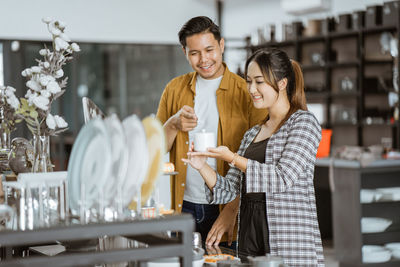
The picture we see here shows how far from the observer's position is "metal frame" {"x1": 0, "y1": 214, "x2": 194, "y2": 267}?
1.18 meters

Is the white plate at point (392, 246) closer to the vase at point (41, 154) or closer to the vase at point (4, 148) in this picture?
the vase at point (4, 148)

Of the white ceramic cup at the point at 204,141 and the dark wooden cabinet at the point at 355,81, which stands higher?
the dark wooden cabinet at the point at 355,81

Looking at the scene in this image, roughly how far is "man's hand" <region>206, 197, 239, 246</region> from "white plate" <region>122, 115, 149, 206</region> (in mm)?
1017

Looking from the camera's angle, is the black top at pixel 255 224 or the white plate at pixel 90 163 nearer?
the white plate at pixel 90 163

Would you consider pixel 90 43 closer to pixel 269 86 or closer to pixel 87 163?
pixel 269 86

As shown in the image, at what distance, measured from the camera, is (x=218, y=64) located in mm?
2615

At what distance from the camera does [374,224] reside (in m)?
5.06

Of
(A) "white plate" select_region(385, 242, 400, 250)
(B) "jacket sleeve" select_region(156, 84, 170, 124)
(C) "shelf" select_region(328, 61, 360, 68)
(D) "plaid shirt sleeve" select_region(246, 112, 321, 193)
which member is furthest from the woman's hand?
(C) "shelf" select_region(328, 61, 360, 68)

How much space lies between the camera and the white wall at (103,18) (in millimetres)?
8102

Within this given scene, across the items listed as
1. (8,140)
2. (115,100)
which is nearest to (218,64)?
(8,140)

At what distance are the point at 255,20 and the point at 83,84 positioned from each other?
3.64 meters

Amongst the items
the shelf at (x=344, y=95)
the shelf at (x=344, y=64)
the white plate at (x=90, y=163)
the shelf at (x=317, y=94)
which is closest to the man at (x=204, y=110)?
the white plate at (x=90, y=163)

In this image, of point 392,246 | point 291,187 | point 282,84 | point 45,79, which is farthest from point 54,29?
point 392,246

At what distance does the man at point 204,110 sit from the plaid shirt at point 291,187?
36 centimetres
